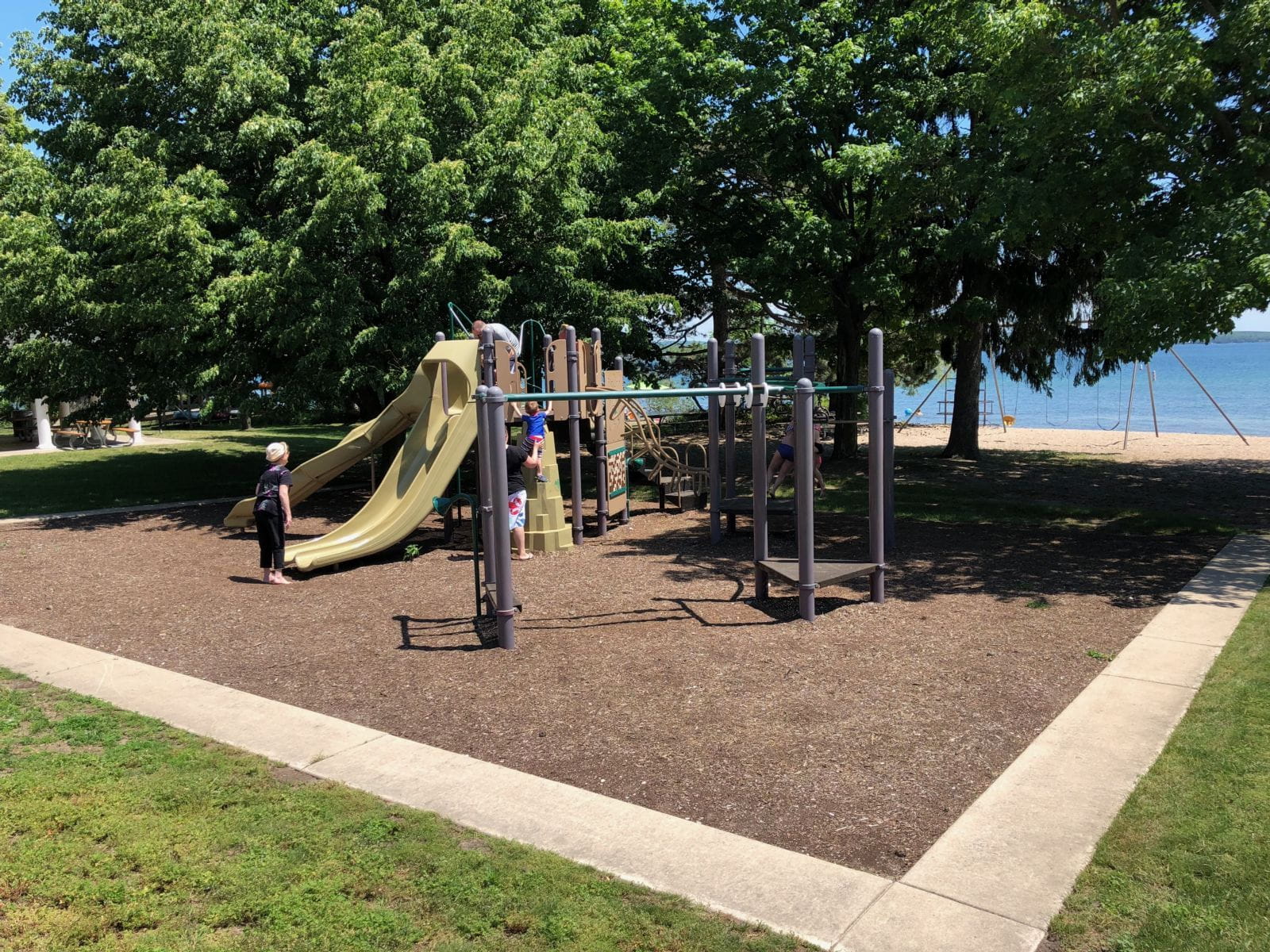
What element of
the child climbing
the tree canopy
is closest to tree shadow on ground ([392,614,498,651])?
the child climbing

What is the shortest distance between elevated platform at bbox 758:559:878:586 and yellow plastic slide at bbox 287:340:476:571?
12.8 feet

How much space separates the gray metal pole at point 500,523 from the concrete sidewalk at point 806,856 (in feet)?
5.81

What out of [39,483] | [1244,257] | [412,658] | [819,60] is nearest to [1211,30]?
[1244,257]

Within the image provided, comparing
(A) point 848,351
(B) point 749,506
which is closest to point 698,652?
(B) point 749,506

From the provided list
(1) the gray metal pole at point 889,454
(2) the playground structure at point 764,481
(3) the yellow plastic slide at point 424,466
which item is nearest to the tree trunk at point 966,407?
(1) the gray metal pole at point 889,454

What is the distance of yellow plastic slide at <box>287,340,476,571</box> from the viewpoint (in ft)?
34.9

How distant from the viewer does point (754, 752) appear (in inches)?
210

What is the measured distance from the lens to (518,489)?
34.1 feet

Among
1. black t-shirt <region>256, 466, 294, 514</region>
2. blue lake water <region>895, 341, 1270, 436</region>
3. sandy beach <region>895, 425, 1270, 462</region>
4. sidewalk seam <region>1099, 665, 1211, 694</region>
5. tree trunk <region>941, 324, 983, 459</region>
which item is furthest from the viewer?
blue lake water <region>895, 341, 1270, 436</region>

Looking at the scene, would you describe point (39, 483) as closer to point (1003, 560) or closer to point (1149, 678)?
point (1003, 560)

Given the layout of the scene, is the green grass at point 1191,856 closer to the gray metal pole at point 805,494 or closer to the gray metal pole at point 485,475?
the gray metal pole at point 805,494

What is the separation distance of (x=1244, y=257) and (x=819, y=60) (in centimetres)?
1070

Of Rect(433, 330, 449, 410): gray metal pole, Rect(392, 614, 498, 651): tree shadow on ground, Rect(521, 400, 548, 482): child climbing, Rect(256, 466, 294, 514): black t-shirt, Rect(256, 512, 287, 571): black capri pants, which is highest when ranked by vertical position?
Rect(433, 330, 449, 410): gray metal pole

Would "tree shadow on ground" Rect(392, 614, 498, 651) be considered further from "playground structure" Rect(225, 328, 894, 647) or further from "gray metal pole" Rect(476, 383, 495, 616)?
"gray metal pole" Rect(476, 383, 495, 616)
